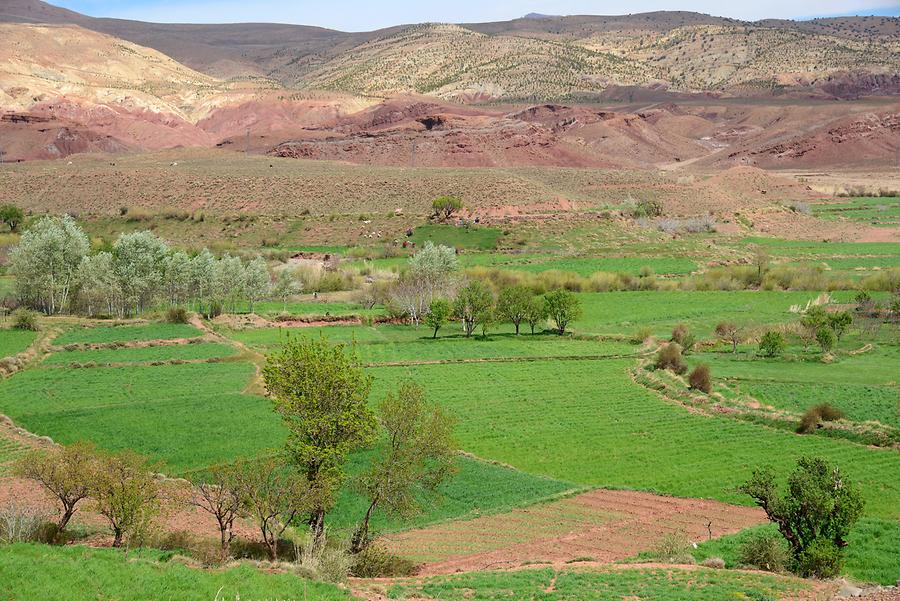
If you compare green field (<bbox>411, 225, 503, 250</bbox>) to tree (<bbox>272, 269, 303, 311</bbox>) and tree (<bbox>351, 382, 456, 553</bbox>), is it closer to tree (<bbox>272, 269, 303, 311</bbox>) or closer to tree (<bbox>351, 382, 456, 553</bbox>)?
tree (<bbox>272, 269, 303, 311</bbox>)

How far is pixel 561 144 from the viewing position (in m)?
160

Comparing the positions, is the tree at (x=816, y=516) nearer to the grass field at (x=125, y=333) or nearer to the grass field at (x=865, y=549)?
the grass field at (x=865, y=549)

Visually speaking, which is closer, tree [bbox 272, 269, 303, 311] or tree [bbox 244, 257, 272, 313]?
tree [bbox 244, 257, 272, 313]

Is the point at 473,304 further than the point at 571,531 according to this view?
Yes

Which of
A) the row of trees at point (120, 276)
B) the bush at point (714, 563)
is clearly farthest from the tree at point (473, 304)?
the bush at point (714, 563)

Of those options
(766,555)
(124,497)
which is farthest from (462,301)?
(124,497)

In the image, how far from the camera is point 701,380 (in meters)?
49.4

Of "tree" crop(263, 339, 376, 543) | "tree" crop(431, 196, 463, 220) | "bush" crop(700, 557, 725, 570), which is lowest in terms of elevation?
"bush" crop(700, 557, 725, 570)

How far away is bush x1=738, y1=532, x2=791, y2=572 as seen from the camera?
24922mm

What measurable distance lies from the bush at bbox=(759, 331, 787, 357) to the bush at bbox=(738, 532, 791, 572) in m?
33.0

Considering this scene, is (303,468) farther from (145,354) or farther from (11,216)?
(11,216)

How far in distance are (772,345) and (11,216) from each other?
8330 centimetres

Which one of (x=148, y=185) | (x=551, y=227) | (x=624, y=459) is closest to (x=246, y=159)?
(x=148, y=185)

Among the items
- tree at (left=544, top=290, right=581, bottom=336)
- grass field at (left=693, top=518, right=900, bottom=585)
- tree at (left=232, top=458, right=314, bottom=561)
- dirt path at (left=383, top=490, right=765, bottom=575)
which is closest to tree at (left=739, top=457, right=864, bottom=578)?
grass field at (left=693, top=518, right=900, bottom=585)
